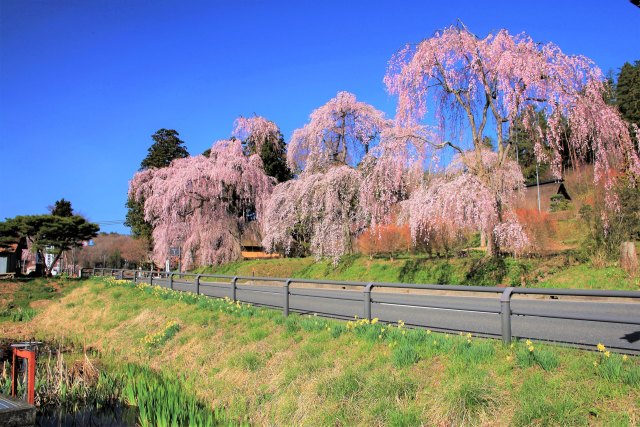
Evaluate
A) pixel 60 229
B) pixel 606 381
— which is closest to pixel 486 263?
pixel 606 381

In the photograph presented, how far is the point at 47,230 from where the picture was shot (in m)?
33.7

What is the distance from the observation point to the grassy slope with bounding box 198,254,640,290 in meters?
16.2

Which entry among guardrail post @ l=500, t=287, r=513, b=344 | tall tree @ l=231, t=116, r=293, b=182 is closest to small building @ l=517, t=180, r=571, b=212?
tall tree @ l=231, t=116, r=293, b=182

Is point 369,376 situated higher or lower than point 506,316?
lower

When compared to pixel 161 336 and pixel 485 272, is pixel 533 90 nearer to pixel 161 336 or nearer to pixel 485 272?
pixel 485 272

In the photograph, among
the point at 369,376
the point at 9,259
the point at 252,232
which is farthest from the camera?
the point at 9,259

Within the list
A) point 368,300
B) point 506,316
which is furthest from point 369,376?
point 368,300

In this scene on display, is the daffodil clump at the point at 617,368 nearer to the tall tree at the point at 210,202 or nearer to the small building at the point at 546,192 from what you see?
the tall tree at the point at 210,202

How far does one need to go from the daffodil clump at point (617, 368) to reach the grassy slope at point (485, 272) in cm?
1162

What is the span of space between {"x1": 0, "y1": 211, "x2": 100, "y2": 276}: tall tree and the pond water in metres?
30.0

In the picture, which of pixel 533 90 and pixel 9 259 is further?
pixel 9 259

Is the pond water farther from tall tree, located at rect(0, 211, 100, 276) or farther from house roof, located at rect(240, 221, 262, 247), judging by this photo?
tall tree, located at rect(0, 211, 100, 276)

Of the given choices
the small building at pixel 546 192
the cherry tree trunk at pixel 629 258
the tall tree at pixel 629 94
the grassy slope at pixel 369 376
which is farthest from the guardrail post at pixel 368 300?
the small building at pixel 546 192

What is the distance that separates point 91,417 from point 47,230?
30534 mm
